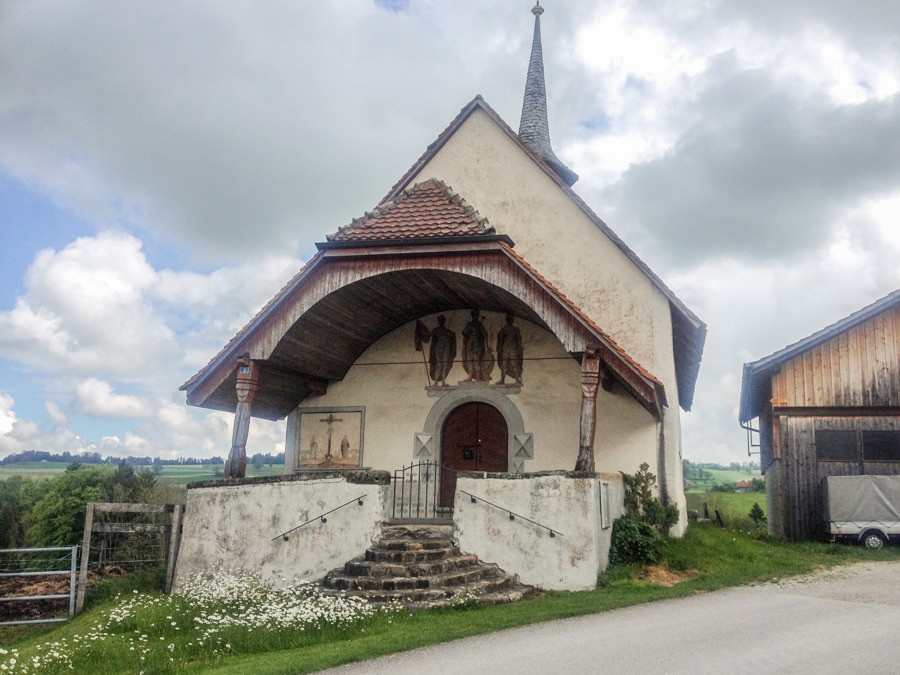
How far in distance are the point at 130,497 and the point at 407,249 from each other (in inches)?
868

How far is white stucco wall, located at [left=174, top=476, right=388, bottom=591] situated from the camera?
34.0 ft

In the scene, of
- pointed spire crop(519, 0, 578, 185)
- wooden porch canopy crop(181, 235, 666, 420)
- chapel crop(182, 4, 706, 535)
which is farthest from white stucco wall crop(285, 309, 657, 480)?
pointed spire crop(519, 0, 578, 185)

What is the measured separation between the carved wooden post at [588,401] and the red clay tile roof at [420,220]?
234 centimetres

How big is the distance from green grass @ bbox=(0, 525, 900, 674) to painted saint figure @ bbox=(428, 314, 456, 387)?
5.19m

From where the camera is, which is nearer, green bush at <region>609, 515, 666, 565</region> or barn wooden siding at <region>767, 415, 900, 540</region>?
green bush at <region>609, 515, 666, 565</region>

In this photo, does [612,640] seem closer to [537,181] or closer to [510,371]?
[510,371]

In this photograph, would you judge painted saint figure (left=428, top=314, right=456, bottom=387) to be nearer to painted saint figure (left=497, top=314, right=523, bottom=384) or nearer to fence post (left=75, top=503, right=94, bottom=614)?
painted saint figure (left=497, top=314, right=523, bottom=384)

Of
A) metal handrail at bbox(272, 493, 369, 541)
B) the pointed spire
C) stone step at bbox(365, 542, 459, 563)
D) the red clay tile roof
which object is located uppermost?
the pointed spire

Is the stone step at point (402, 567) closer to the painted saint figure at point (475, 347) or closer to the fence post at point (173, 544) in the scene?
the fence post at point (173, 544)

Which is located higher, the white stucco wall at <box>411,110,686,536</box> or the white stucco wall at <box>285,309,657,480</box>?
the white stucco wall at <box>411,110,686,536</box>

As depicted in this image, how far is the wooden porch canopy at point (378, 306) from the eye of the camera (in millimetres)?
11133

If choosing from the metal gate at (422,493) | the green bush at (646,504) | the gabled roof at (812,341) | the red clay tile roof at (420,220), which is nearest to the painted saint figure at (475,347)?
the metal gate at (422,493)

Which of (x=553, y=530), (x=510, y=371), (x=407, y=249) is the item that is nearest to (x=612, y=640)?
(x=553, y=530)

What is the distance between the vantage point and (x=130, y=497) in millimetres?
29094
